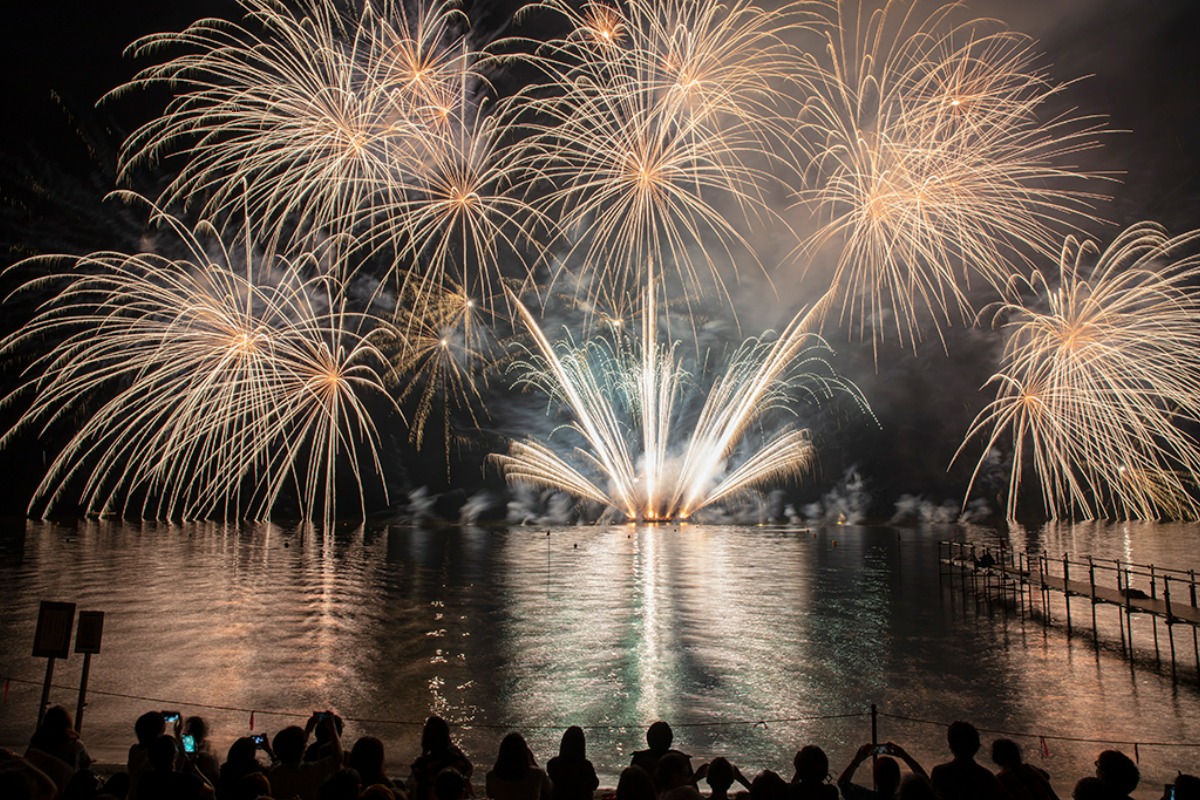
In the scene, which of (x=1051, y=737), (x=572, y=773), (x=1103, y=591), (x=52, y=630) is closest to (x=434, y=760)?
(x=572, y=773)

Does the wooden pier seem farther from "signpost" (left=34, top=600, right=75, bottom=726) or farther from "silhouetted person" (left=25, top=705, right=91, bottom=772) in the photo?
"signpost" (left=34, top=600, right=75, bottom=726)

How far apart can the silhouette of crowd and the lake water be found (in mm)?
5940

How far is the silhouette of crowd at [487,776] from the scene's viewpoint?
5.39 metres

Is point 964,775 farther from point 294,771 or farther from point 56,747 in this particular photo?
point 56,747

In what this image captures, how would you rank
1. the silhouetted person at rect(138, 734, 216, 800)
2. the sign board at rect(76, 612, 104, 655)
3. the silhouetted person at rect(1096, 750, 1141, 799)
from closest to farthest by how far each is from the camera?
the silhouetted person at rect(138, 734, 216, 800), the silhouetted person at rect(1096, 750, 1141, 799), the sign board at rect(76, 612, 104, 655)

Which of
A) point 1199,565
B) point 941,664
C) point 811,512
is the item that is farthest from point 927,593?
point 811,512

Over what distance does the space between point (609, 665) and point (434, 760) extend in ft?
54.6

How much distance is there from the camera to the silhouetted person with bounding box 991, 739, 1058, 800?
6.23 m

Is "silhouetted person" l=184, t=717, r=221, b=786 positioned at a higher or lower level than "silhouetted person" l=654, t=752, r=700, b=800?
lower

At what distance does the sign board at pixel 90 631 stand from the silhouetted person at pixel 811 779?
421 inches

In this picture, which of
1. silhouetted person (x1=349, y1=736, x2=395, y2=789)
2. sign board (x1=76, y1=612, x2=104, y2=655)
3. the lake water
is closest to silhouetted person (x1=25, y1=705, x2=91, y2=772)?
silhouetted person (x1=349, y1=736, x2=395, y2=789)

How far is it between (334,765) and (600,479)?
160 meters

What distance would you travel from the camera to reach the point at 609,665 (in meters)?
22.7

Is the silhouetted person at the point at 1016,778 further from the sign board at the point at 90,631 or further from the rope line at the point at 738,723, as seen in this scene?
the sign board at the point at 90,631
